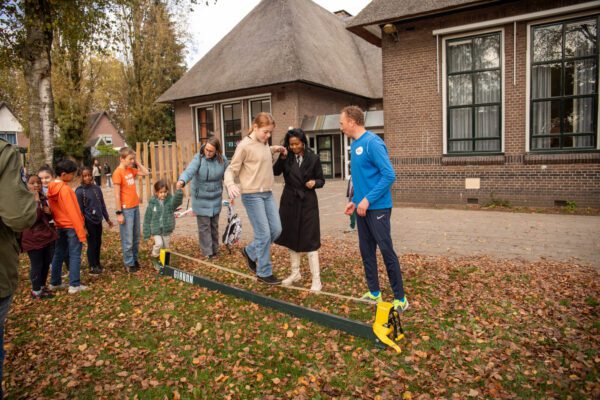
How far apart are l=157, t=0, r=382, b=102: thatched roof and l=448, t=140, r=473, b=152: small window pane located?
31.5 feet

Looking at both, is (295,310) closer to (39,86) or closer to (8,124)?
(39,86)

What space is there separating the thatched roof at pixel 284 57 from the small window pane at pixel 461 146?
959 cm

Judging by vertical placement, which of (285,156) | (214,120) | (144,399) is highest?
(214,120)

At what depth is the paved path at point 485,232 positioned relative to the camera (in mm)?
7359

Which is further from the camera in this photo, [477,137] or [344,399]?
[477,137]

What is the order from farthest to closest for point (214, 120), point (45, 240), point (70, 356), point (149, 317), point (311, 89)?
1. point (214, 120)
2. point (311, 89)
3. point (45, 240)
4. point (149, 317)
5. point (70, 356)

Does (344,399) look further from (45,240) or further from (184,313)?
(45,240)

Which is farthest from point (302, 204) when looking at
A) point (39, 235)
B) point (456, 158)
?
point (456, 158)

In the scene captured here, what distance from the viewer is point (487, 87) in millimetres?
12789

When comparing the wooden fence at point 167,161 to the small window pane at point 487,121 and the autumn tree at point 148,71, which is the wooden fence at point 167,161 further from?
the autumn tree at point 148,71

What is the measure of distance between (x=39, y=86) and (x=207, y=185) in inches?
218

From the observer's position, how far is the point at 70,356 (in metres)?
4.11

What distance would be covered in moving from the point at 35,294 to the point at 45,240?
87 centimetres

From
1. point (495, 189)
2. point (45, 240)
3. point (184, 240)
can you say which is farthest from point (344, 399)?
point (495, 189)
